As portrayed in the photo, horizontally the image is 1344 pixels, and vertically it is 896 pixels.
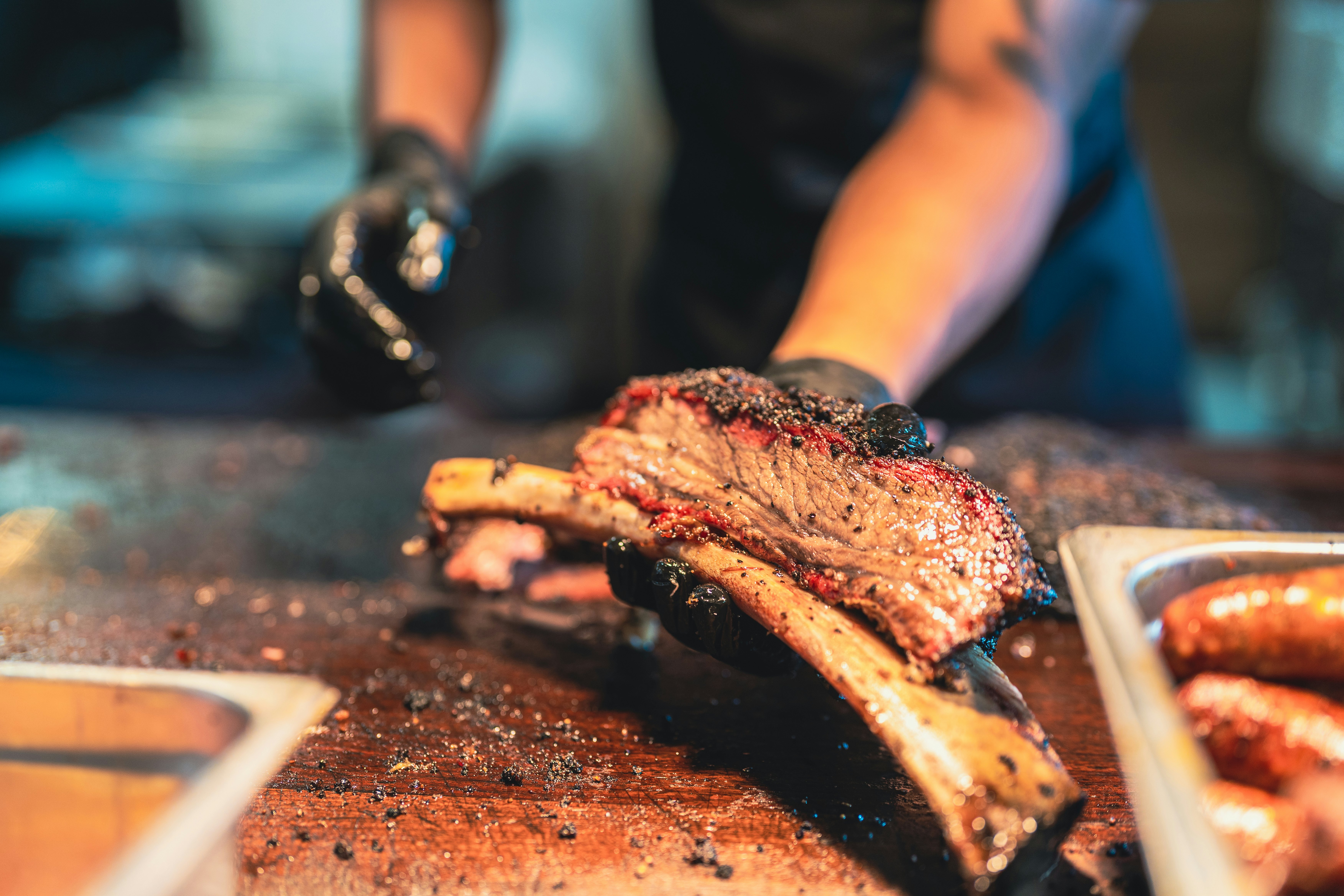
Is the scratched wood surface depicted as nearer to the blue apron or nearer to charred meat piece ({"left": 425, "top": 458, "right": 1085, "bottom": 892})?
charred meat piece ({"left": 425, "top": 458, "right": 1085, "bottom": 892})

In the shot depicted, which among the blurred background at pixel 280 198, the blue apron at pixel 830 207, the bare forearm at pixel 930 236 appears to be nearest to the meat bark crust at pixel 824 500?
the bare forearm at pixel 930 236

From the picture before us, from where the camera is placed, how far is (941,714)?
1316 millimetres

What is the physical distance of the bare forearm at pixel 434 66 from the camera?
11.7 feet

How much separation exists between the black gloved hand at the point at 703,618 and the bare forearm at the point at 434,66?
241cm

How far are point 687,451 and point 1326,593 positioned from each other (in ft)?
3.60

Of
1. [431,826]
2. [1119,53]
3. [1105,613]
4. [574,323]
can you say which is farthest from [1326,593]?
[574,323]

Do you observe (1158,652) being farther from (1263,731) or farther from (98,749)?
(98,749)

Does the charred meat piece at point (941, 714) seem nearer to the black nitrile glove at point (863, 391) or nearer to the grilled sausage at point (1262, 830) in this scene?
the grilled sausage at point (1262, 830)

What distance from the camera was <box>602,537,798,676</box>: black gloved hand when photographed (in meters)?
1.56

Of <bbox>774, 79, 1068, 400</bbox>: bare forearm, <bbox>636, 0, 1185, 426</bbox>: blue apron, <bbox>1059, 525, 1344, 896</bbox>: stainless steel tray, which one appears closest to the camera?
<bbox>1059, 525, 1344, 896</bbox>: stainless steel tray

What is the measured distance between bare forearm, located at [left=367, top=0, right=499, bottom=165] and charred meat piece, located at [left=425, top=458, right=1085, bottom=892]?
2.49 m

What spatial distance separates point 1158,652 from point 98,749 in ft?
5.80

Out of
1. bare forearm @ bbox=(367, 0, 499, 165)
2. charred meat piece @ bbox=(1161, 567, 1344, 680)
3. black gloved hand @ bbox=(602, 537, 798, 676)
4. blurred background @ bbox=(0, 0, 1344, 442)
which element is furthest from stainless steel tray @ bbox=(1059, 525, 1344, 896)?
blurred background @ bbox=(0, 0, 1344, 442)

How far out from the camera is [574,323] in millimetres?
7090
